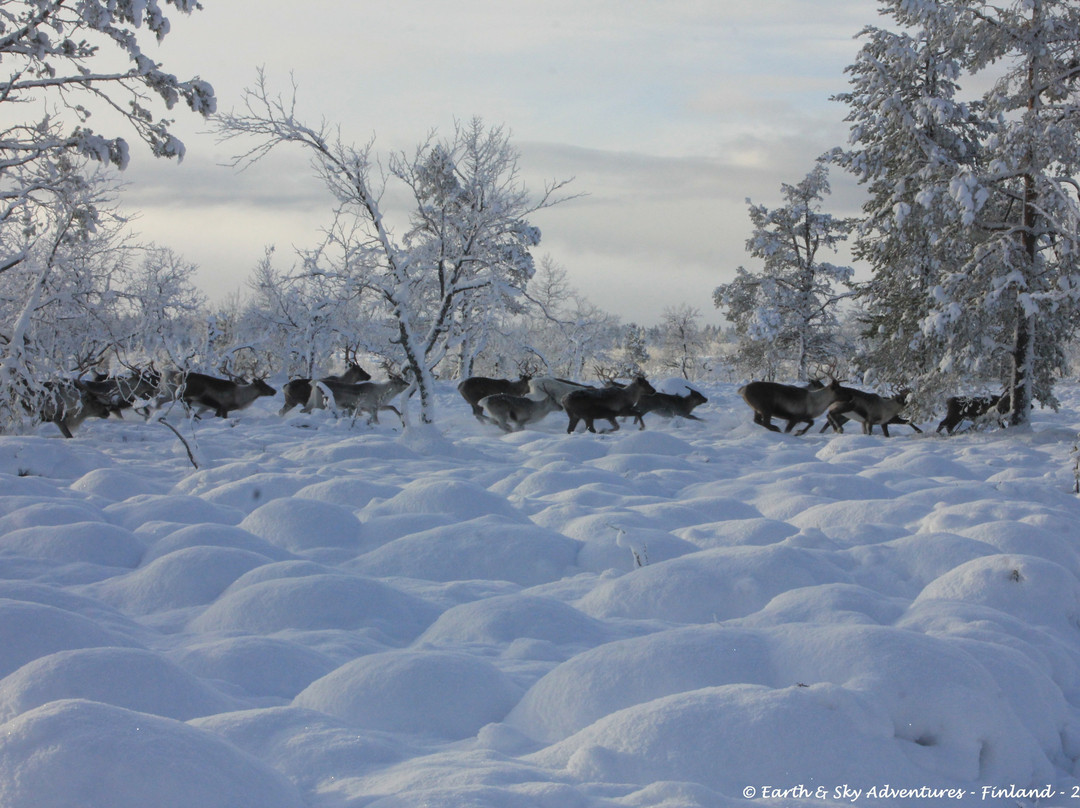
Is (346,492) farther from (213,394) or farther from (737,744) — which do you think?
(213,394)

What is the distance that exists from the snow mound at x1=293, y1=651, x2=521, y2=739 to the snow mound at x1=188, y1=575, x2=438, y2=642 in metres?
0.91

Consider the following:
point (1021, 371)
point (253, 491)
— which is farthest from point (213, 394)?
point (1021, 371)

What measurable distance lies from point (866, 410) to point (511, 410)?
272 inches

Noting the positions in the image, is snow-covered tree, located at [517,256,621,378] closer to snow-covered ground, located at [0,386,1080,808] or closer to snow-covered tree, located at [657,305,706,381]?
snow-covered tree, located at [657,305,706,381]

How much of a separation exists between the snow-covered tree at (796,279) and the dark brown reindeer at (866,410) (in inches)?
517

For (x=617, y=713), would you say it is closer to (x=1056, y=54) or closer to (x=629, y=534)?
(x=629, y=534)

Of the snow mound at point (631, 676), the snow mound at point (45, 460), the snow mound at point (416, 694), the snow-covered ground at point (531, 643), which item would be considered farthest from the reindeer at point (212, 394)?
the snow mound at point (631, 676)

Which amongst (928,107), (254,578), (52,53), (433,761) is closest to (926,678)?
(433,761)

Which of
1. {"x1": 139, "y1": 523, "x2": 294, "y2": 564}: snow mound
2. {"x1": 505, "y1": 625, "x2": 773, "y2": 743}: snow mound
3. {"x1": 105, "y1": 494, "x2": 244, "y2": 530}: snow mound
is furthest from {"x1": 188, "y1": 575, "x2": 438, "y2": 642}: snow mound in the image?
{"x1": 105, "y1": 494, "x2": 244, "y2": 530}: snow mound

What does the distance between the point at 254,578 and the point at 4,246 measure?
11593 millimetres

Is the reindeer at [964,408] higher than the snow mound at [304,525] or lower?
higher

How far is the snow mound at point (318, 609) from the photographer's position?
434 cm

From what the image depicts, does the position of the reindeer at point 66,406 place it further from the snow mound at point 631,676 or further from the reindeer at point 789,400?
the reindeer at point 789,400

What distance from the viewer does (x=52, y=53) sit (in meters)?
7.91
